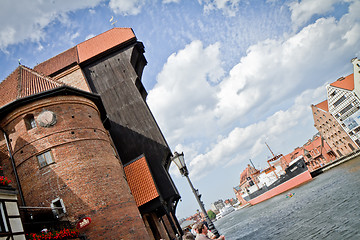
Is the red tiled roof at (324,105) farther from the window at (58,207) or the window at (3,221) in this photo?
the window at (3,221)

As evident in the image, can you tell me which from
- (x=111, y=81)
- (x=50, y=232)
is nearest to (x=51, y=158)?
(x=50, y=232)

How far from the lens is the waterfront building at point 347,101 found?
51.5 metres

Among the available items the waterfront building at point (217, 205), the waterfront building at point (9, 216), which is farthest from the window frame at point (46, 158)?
the waterfront building at point (217, 205)

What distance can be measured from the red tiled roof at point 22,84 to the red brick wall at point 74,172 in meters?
1.20

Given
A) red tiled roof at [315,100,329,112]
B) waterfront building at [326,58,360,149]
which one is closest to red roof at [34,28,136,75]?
waterfront building at [326,58,360,149]

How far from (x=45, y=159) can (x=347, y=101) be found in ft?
199

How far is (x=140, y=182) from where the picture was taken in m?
15.0

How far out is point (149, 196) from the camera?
1431 centimetres

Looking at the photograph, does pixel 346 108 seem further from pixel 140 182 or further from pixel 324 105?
pixel 140 182

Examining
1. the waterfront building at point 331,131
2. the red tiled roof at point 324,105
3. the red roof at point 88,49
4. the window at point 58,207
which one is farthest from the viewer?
the red tiled roof at point 324,105

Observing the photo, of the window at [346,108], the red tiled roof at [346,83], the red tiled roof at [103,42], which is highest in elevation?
the red tiled roof at [103,42]

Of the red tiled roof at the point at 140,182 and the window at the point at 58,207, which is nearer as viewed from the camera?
the window at the point at 58,207

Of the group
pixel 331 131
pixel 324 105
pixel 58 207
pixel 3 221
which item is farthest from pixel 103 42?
pixel 324 105

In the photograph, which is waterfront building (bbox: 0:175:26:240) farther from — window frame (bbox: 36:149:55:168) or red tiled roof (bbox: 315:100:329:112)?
red tiled roof (bbox: 315:100:329:112)
